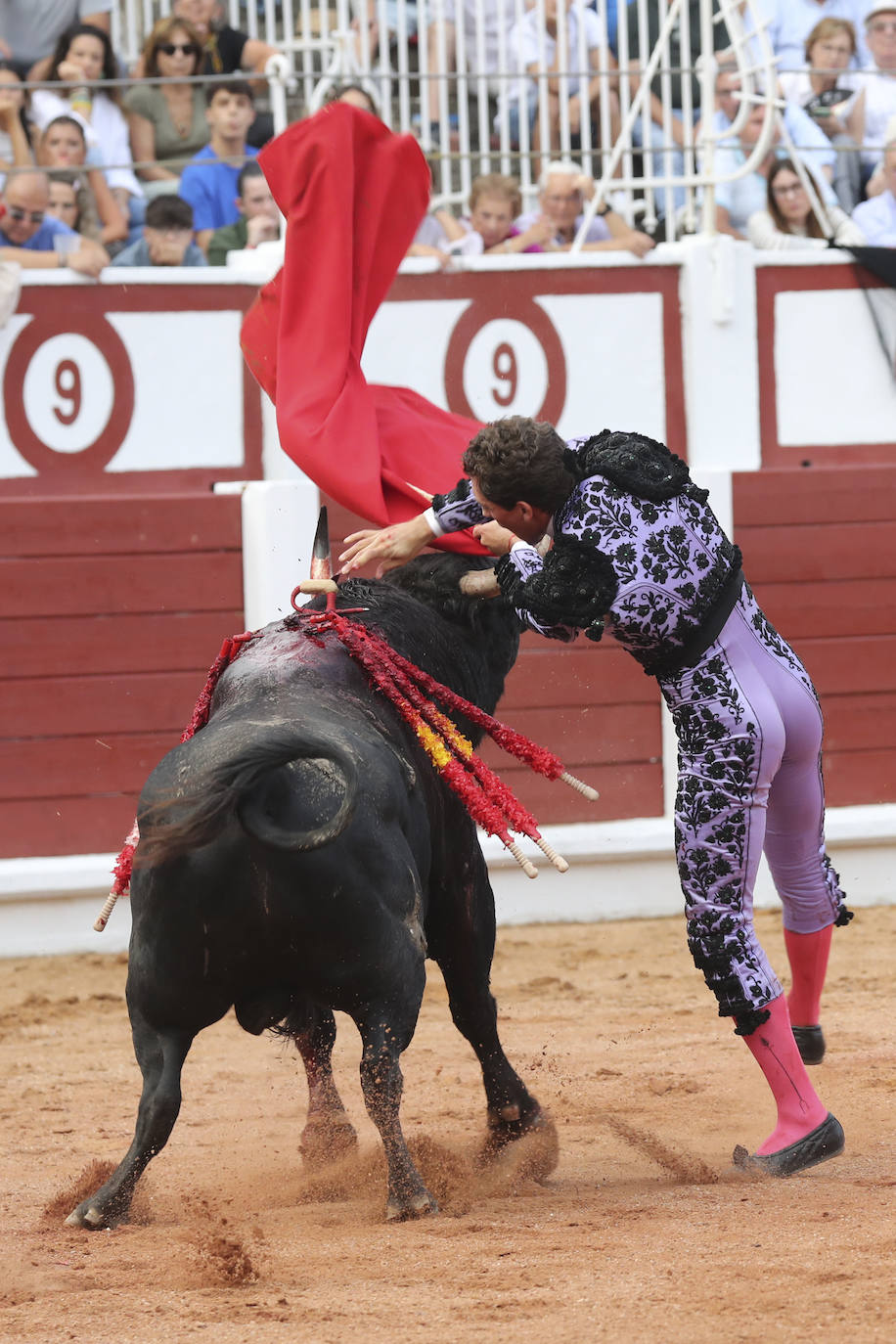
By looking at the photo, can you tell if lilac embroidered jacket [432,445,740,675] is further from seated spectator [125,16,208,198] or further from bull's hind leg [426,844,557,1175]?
seated spectator [125,16,208,198]

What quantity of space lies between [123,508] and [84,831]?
1130 mm

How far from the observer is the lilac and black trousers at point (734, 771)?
3078mm

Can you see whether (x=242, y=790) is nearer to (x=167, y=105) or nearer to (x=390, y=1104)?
(x=390, y=1104)

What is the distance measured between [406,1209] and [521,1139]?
0.70 m

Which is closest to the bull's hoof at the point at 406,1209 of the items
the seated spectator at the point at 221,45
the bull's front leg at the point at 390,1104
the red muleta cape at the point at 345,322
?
the bull's front leg at the point at 390,1104

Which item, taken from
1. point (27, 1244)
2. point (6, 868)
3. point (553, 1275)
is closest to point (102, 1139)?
point (27, 1244)

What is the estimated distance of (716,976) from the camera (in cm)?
314

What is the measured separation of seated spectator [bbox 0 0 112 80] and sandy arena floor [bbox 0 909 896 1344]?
3804 mm

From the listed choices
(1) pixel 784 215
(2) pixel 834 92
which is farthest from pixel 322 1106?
(2) pixel 834 92

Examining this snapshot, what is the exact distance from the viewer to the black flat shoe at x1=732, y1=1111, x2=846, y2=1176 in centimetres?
310

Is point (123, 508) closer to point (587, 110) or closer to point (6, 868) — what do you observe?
point (6, 868)

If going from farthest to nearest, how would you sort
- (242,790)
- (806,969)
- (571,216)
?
(571,216), (806,969), (242,790)

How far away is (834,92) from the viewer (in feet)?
23.2

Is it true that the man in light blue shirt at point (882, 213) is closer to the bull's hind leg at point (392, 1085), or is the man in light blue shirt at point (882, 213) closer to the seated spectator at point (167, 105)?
the seated spectator at point (167, 105)
